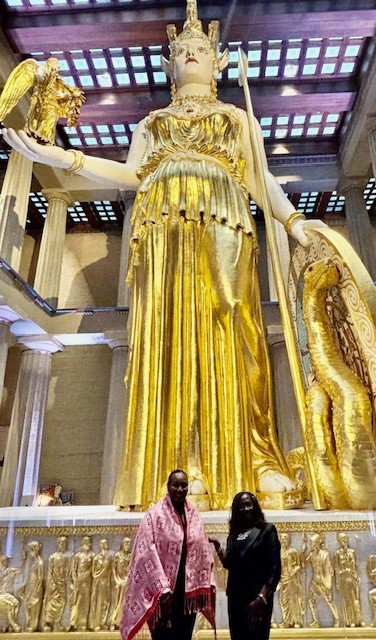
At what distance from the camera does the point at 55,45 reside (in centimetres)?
1073

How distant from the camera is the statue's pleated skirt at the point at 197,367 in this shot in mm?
3146

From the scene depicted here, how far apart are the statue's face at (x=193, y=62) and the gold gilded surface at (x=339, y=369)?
6.65 ft

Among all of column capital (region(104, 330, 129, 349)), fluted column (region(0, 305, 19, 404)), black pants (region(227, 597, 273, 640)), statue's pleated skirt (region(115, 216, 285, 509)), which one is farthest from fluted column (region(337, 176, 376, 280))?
black pants (region(227, 597, 273, 640))

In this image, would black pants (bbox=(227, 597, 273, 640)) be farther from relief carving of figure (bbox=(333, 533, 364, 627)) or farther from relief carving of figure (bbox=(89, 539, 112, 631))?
relief carving of figure (bbox=(89, 539, 112, 631))

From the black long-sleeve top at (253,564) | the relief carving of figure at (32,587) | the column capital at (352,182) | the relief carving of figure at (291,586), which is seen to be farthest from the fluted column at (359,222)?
the black long-sleeve top at (253,564)

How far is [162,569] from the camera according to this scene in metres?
1.77

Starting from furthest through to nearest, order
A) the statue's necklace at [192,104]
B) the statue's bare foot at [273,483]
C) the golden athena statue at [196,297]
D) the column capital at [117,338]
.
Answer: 1. the column capital at [117,338]
2. the statue's necklace at [192,104]
3. the golden athena statue at [196,297]
4. the statue's bare foot at [273,483]

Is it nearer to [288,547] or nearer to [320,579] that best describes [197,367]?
[288,547]

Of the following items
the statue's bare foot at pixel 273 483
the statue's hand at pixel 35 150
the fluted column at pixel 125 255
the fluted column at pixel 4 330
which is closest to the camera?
the statue's bare foot at pixel 273 483

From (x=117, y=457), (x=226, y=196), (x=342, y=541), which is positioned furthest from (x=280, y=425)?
(x=342, y=541)

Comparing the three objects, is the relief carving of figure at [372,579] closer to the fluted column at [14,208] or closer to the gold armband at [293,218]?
the gold armband at [293,218]

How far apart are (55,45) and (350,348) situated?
1047 cm

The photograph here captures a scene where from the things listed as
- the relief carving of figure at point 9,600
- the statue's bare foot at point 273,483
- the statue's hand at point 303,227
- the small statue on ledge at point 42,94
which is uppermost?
the small statue on ledge at point 42,94

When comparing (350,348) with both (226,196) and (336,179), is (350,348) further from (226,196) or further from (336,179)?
(336,179)
